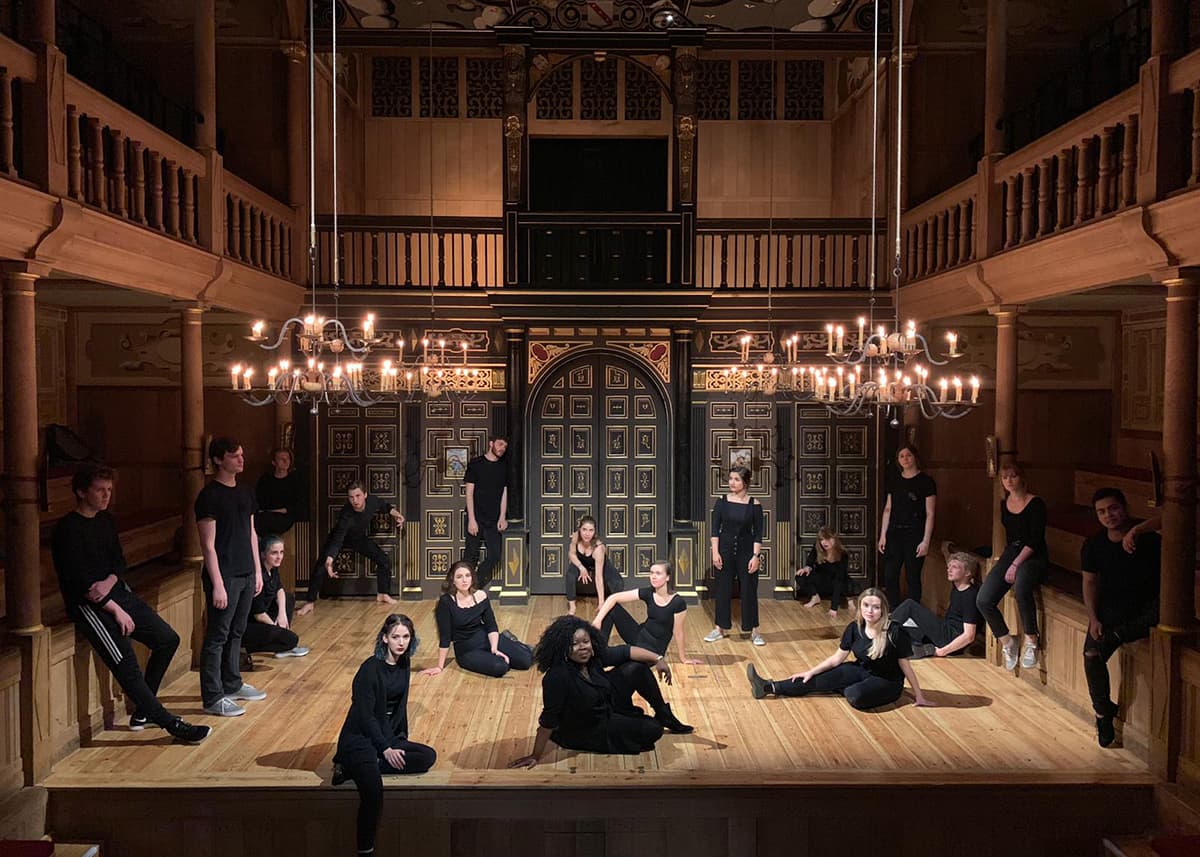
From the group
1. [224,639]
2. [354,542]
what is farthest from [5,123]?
[354,542]

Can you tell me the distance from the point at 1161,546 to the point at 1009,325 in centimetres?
275

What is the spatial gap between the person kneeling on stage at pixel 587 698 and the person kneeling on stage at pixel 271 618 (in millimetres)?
3106

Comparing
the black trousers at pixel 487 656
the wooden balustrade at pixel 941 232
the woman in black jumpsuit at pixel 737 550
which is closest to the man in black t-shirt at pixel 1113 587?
the wooden balustrade at pixel 941 232

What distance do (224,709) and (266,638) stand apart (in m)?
1.33

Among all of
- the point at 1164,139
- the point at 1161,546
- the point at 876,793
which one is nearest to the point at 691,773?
the point at 876,793

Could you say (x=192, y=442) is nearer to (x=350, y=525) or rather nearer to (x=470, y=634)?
(x=350, y=525)

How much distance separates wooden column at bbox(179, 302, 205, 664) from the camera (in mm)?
7945

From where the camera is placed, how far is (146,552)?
866 centimetres

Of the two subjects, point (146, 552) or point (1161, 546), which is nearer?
point (1161, 546)

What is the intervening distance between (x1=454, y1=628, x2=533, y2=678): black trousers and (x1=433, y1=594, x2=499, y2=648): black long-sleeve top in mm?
55

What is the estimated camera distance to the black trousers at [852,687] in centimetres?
700

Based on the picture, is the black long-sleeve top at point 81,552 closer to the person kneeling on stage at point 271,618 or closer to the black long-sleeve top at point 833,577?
the person kneeling on stage at point 271,618

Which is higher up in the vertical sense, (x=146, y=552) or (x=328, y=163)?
(x=328, y=163)

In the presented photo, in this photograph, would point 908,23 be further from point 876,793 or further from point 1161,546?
point 876,793
